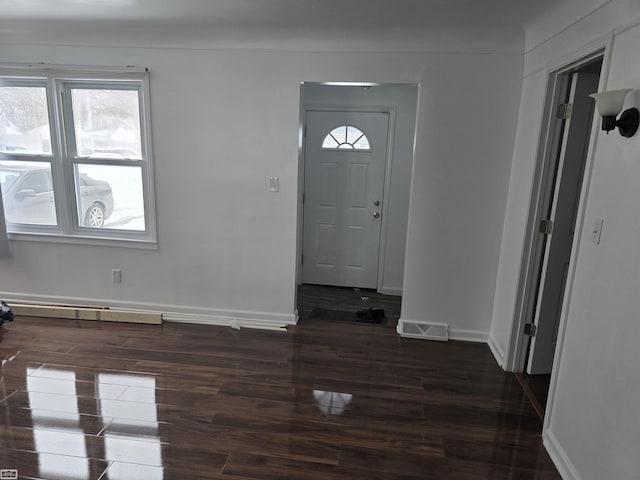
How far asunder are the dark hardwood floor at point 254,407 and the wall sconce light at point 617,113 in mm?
1638

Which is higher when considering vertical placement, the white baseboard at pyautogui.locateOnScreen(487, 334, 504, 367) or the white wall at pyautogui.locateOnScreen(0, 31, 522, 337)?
the white wall at pyautogui.locateOnScreen(0, 31, 522, 337)

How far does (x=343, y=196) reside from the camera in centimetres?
454

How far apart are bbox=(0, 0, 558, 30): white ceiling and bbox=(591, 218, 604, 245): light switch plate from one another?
1407 mm

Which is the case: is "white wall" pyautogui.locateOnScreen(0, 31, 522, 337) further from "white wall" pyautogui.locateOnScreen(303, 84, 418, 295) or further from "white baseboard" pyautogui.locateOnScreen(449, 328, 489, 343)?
"white wall" pyautogui.locateOnScreen(303, 84, 418, 295)

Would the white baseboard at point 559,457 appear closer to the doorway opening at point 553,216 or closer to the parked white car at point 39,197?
the doorway opening at point 553,216

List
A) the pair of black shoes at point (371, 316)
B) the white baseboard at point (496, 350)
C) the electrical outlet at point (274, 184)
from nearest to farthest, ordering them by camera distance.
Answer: the white baseboard at point (496, 350), the electrical outlet at point (274, 184), the pair of black shoes at point (371, 316)

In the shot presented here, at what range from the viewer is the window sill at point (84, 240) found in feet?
12.0

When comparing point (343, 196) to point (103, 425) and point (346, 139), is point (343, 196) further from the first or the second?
point (103, 425)

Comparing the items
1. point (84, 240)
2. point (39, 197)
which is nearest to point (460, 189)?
point (84, 240)

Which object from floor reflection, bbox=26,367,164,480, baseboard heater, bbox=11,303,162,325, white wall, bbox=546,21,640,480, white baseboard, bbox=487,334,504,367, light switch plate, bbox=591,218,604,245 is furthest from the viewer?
baseboard heater, bbox=11,303,162,325

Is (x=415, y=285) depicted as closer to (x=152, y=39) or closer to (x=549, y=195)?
(x=549, y=195)

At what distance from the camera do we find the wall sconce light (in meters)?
1.62

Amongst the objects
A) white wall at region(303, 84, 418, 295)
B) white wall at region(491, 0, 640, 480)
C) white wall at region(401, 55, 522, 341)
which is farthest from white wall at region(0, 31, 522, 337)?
white wall at region(303, 84, 418, 295)

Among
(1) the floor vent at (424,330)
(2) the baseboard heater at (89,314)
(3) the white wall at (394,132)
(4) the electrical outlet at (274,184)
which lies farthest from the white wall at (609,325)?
(2) the baseboard heater at (89,314)
